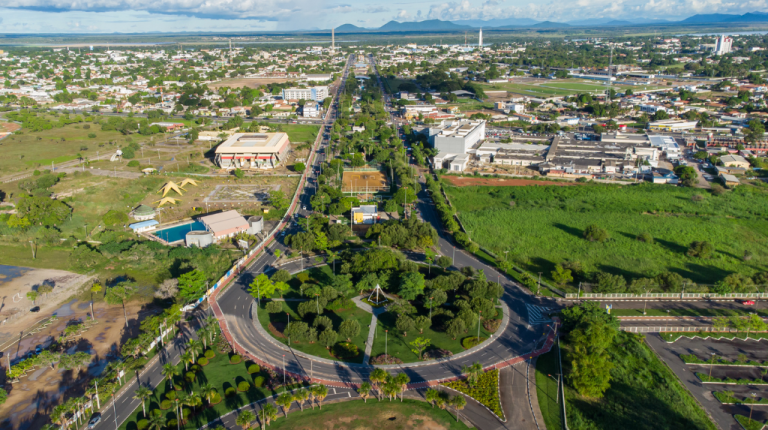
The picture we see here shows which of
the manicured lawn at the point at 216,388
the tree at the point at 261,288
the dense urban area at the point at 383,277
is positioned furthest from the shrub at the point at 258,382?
the tree at the point at 261,288

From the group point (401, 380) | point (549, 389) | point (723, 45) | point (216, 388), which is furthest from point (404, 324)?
point (723, 45)

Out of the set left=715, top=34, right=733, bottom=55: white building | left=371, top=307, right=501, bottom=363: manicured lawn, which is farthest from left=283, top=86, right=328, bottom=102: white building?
left=715, top=34, right=733, bottom=55: white building

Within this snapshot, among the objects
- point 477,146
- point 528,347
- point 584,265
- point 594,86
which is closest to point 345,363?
point 528,347

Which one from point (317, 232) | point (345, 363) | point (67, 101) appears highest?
point (67, 101)

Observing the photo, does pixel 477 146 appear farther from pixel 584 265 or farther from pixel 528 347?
pixel 528 347

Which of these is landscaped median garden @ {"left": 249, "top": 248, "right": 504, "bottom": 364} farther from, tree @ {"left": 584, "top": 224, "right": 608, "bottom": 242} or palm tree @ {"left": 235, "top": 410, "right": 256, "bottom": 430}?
tree @ {"left": 584, "top": 224, "right": 608, "bottom": 242}

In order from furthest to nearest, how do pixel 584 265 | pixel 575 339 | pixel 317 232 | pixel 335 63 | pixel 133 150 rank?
pixel 335 63 → pixel 133 150 → pixel 317 232 → pixel 584 265 → pixel 575 339
